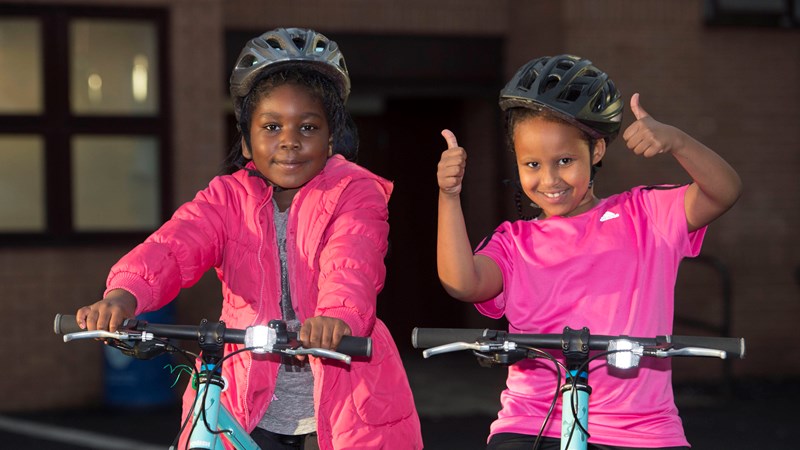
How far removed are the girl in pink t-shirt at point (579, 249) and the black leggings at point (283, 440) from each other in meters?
0.57

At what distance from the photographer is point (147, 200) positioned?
11359 mm

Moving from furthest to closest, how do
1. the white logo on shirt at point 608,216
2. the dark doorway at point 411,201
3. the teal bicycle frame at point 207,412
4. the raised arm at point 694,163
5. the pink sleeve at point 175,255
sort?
the dark doorway at point 411,201, the white logo on shirt at point 608,216, the pink sleeve at point 175,255, the raised arm at point 694,163, the teal bicycle frame at point 207,412

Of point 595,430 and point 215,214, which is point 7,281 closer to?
point 215,214

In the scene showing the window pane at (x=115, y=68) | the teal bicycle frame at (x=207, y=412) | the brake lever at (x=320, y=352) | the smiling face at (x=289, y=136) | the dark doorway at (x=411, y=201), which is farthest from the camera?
the dark doorway at (x=411, y=201)

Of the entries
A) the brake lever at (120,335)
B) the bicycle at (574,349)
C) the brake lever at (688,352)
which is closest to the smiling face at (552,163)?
the bicycle at (574,349)

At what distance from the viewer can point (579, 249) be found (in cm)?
395

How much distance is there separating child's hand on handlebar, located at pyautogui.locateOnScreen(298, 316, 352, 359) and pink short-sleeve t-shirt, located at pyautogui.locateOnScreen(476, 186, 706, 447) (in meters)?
0.74

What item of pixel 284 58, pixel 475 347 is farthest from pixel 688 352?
pixel 284 58

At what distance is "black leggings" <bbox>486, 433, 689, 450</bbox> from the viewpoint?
3662 mm

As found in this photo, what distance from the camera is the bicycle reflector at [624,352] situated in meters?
3.20

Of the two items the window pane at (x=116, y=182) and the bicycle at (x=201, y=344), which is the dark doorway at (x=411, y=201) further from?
the bicycle at (x=201, y=344)

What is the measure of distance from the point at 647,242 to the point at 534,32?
8.53 m

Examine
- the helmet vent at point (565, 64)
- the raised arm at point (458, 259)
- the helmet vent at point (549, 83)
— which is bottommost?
the raised arm at point (458, 259)

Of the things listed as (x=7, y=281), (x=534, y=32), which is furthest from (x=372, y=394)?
(x=534, y=32)
